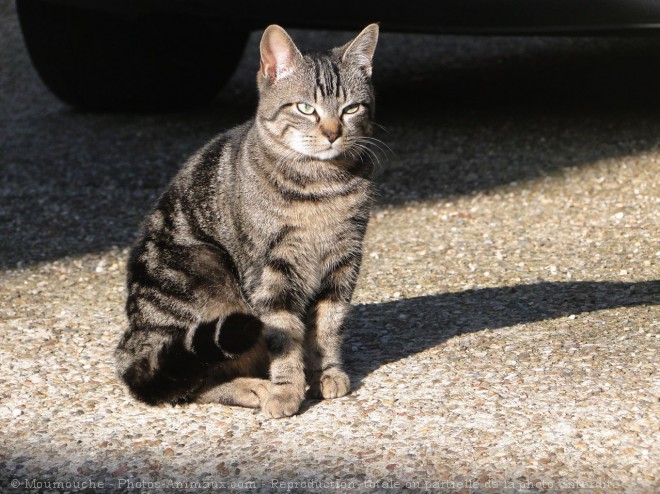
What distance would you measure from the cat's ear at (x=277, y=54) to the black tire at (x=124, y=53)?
3.18 m

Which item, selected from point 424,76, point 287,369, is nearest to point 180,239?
point 287,369

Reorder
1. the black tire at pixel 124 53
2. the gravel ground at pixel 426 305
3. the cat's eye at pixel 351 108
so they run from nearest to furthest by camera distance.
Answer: the gravel ground at pixel 426 305 < the cat's eye at pixel 351 108 < the black tire at pixel 124 53

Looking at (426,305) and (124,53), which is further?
(124,53)

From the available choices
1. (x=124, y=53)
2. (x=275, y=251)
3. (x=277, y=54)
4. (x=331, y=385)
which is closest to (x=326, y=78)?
(x=277, y=54)

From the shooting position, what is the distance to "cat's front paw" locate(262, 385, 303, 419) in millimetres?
3039

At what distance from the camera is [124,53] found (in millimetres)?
6750

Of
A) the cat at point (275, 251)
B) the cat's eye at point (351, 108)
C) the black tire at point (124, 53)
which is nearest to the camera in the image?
the cat at point (275, 251)

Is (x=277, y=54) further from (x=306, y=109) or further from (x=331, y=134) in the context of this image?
(x=331, y=134)

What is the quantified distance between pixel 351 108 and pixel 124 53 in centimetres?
384

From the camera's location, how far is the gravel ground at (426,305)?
9.14 ft

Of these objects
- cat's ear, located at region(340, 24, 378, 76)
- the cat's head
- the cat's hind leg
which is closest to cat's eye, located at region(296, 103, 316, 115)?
the cat's head

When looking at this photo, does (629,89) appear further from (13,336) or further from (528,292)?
(13,336)

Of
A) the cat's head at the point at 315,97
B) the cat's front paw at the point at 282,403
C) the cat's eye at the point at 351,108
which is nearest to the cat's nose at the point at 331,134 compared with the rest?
the cat's head at the point at 315,97

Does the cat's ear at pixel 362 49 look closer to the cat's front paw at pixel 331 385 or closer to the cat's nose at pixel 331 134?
the cat's nose at pixel 331 134
